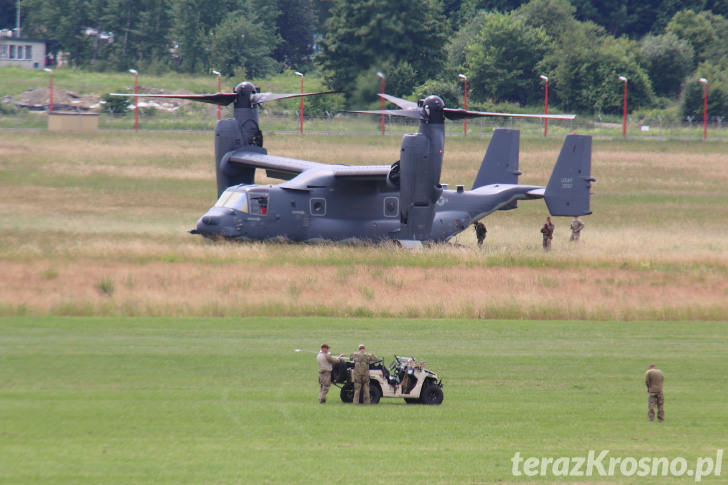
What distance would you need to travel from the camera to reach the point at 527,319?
1162 inches

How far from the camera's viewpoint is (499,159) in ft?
149

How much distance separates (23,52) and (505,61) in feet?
203

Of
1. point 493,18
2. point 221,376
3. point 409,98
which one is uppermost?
point 493,18

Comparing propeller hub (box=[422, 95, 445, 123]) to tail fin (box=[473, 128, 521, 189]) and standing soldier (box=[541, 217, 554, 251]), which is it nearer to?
tail fin (box=[473, 128, 521, 189])

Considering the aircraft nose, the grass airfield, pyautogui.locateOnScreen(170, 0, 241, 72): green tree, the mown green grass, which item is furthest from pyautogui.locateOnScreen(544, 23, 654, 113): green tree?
the mown green grass

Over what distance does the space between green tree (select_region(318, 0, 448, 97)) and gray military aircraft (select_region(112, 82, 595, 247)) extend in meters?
13.8

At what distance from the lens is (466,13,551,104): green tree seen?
87.5 m

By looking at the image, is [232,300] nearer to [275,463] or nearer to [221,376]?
[221,376]

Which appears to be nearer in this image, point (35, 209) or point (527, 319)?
point (527, 319)

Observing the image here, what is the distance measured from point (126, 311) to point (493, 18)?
2777 inches

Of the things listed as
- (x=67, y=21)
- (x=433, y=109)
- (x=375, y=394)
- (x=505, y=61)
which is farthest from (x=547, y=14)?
(x=375, y=394)

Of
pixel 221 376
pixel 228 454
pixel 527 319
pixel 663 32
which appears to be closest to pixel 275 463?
pixel 228 454

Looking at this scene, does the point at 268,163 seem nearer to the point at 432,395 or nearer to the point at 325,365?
the point at 432,395

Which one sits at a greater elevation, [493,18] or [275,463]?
[493,18]
